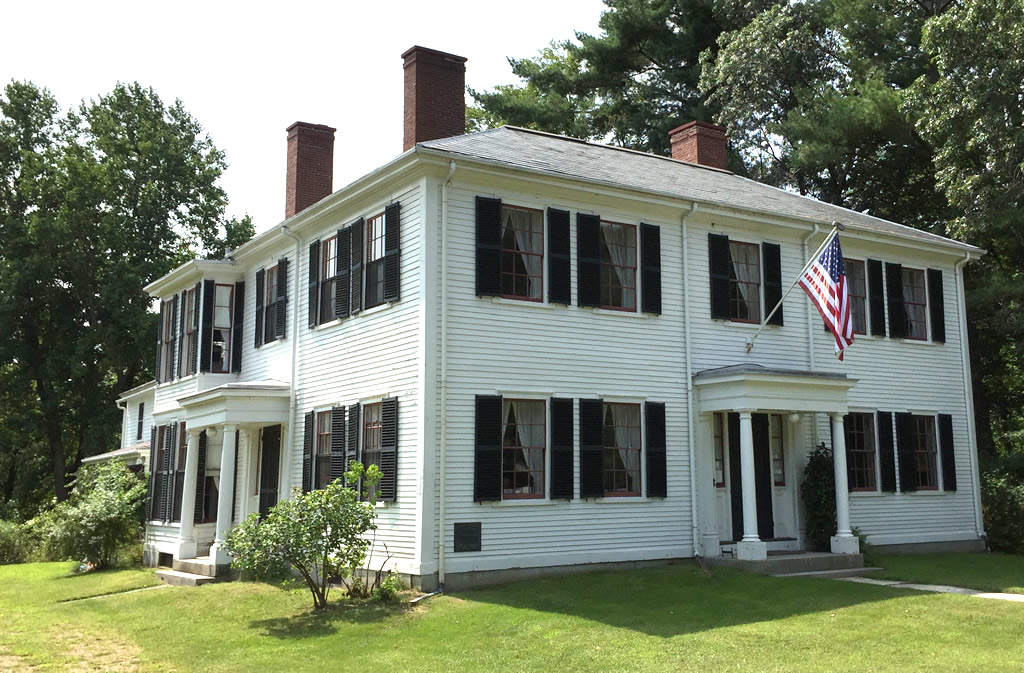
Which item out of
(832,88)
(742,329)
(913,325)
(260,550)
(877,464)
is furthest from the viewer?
(832,88)

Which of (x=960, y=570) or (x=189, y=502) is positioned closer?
(x=960, y=570)

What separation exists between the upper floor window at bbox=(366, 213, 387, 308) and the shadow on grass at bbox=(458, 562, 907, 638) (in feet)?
16.5

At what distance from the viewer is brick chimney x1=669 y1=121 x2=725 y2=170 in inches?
891

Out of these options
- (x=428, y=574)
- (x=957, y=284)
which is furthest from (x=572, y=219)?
(x=957, y=284)

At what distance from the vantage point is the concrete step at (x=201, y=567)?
1709 cm

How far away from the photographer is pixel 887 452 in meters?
18.3

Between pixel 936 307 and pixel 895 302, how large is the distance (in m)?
1.32

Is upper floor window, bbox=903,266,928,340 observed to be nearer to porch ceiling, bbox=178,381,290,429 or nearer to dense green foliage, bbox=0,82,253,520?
porch ceiling, bbox=178,381,290,429

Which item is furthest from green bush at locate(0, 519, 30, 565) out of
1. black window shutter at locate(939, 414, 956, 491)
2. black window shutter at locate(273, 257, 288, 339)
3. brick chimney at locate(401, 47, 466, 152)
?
black window shutter at locate(939, 414, 956, 491)

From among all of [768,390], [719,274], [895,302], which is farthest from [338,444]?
[895,302]

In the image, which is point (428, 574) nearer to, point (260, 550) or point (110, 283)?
A: point (260, 550)

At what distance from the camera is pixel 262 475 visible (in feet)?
62.1

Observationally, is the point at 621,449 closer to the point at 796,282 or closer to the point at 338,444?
the point at 796,282

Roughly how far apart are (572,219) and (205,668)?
8.69 metres
